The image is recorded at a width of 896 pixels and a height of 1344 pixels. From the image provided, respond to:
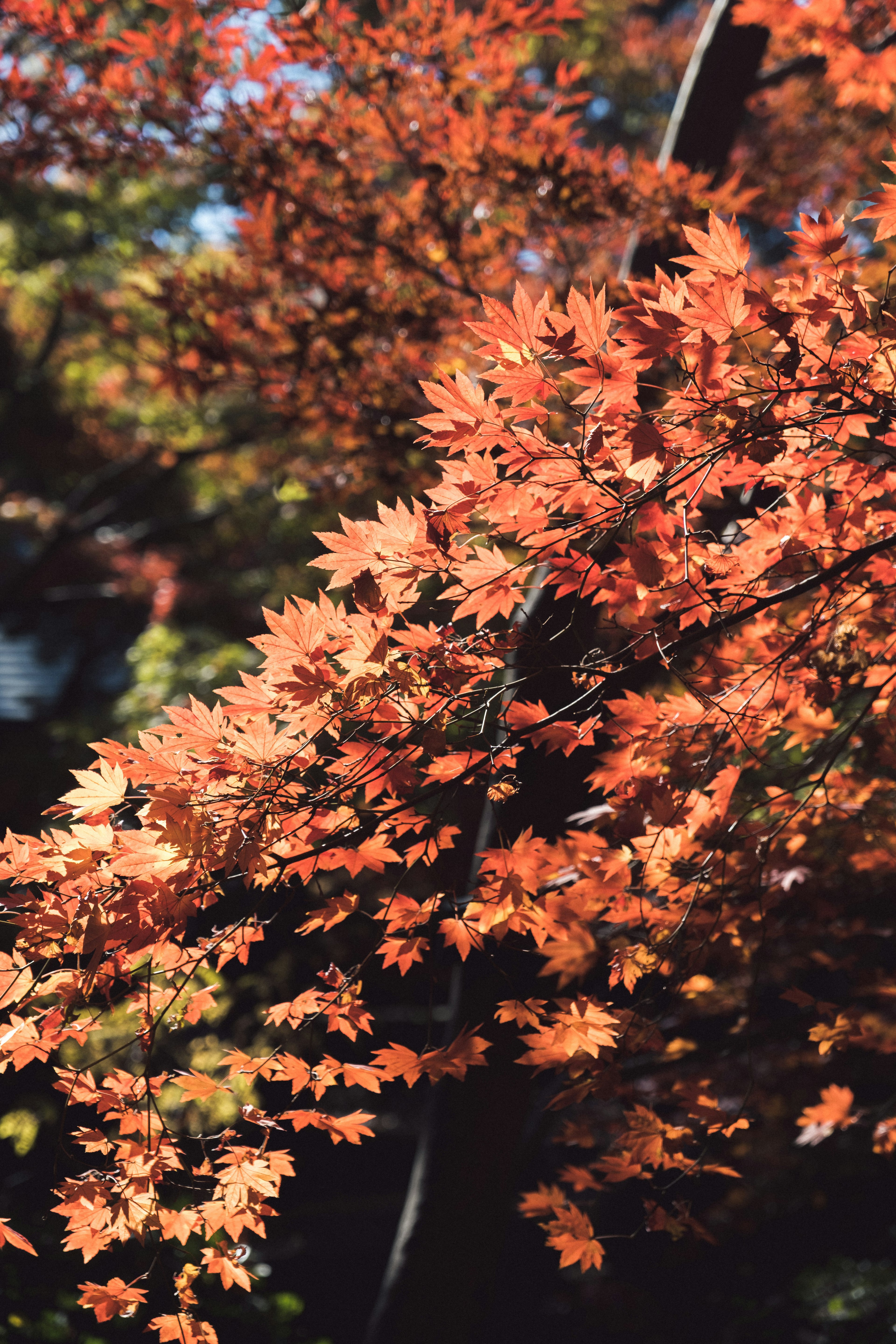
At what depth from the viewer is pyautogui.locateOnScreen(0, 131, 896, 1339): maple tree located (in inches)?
53.6

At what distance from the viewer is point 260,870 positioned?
1.41m

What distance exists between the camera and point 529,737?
1.64m

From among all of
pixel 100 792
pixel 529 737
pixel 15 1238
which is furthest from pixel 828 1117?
pixel 100 792

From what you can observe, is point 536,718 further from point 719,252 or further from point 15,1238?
point 15,1238

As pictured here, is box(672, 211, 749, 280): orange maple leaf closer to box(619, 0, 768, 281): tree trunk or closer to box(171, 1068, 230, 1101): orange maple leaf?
box(171, 1068, 230, 1101): orange maple leaf

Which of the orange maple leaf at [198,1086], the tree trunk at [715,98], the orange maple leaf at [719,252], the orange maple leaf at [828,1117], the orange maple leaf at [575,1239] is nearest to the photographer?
the orange maple leaf at [719,252]

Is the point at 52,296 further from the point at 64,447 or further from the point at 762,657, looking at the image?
the point at 762,657

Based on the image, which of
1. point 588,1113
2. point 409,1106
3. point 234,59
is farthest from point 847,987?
point 234,59

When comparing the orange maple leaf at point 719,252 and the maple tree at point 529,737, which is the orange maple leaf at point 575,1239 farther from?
the orange maple leaf at point 719,252

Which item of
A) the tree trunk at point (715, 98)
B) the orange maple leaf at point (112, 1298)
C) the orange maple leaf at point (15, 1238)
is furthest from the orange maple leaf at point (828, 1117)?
the tree trunk at point (715, 98)

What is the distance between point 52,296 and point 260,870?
10.7 m

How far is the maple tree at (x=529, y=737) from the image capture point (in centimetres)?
136

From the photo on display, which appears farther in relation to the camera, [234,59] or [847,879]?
[234,59]

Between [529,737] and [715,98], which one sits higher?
[715,98]
